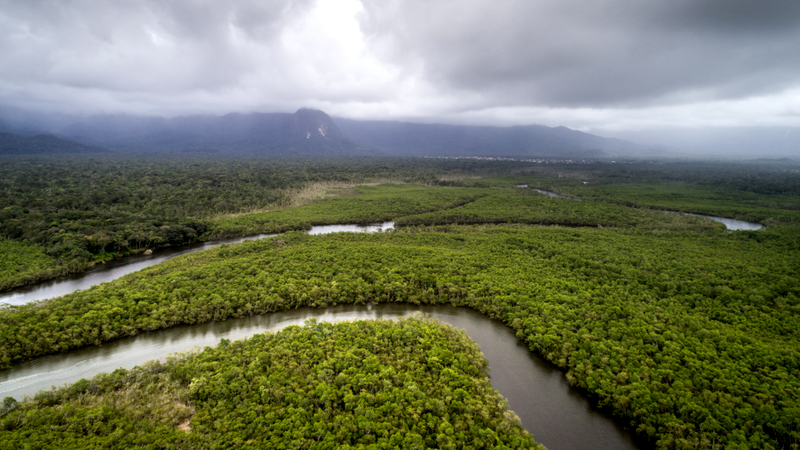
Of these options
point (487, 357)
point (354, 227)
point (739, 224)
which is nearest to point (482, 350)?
point (487, 357)

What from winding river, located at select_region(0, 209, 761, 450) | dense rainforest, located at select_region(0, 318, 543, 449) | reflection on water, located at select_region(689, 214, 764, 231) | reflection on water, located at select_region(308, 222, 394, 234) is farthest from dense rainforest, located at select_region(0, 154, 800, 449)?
reflection on water, located at select_region(689, 214, 764, 231)

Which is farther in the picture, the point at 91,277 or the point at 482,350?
the point at 91,277

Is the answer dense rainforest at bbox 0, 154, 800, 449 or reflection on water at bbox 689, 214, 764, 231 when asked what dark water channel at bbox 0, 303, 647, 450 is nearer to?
dense rainforest at bbox 0, 154, 800, 449

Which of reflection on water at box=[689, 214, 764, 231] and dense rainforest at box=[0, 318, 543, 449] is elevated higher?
reflection on water at box=[689, 214, 764, 231]

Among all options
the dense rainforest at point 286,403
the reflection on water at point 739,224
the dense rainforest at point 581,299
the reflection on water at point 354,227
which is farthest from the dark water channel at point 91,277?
the reflection on water at point 739,224

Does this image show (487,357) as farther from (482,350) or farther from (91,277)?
(91,277)

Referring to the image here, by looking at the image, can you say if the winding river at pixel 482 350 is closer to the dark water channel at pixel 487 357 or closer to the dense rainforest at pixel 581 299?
the dark water channel at pixel 487 357

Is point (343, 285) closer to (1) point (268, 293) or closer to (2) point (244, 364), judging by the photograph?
(1) point (268, 293)
